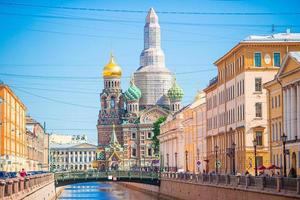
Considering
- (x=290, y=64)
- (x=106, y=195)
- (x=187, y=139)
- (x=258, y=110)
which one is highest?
(x=290, y=64)

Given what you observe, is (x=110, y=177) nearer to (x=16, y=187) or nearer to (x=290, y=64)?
(x=290, y=64)

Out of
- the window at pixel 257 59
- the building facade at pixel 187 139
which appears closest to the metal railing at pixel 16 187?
the window at pixel 257 59

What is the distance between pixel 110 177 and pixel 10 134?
12.3 m

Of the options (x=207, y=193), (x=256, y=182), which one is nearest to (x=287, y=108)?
(x=207, y=193)

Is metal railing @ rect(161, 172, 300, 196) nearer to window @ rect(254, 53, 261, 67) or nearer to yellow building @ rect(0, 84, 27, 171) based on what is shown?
window @ rect(254, 53, 261, 67)

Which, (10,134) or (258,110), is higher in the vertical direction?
(258,110)

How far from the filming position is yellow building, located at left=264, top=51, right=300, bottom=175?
70312 millimetres

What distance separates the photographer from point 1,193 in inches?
1907

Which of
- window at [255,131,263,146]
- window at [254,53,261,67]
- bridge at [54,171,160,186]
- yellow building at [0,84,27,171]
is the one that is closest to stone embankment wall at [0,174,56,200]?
yellow building at [0,84,27,171]

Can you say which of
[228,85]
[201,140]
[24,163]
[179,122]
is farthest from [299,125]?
[179,122]

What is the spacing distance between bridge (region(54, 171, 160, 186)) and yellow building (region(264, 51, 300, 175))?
109 ft

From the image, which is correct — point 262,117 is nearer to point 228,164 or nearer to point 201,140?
point 228,164

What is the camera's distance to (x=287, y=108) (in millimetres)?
72688

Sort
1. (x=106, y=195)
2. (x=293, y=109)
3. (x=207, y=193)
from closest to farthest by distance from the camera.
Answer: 1. (x=293, y=109)
2. (x=207, y=193)
3. (x=106, y=195)
